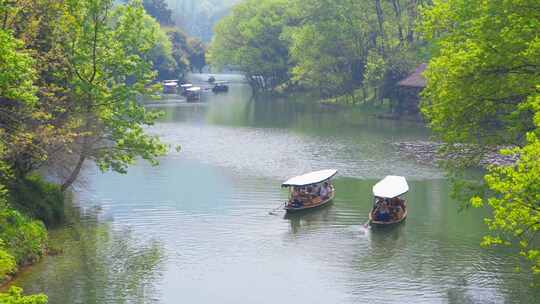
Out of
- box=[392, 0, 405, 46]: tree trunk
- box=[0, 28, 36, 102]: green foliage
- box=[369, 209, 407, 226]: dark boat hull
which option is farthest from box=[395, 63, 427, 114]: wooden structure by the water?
box=[0, 28, 36, 102]: green foliage

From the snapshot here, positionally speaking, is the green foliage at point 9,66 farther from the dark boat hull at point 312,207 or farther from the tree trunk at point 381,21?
the tree trunk at point 381,21

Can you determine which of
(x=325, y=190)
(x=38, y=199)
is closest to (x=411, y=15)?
(x=325, y=190)

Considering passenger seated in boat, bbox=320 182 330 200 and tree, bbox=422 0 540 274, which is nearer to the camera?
tree, bbox=422 0 540 274

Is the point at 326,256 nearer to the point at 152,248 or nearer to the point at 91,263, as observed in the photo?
the point at 152,248

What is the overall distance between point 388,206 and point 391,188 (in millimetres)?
1953

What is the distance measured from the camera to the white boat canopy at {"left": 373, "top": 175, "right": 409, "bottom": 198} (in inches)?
1805

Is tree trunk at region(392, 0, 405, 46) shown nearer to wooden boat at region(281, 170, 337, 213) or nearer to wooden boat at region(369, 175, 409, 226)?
wooden boat at region(281, 170, 337, 213)

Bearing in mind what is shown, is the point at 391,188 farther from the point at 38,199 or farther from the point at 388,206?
the point at 38,199

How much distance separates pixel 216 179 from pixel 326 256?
20917 millimetres

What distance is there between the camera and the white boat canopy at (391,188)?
4584 cm

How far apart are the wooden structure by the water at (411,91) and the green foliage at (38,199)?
2195 inches

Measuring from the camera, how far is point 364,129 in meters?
87.8

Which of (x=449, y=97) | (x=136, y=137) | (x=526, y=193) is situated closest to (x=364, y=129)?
(x=136, y=137)

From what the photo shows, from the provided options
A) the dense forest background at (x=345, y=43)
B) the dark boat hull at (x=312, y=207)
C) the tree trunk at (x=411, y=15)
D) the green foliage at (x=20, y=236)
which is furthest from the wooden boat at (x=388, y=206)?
the tree trunk at (x=411, y=15)
